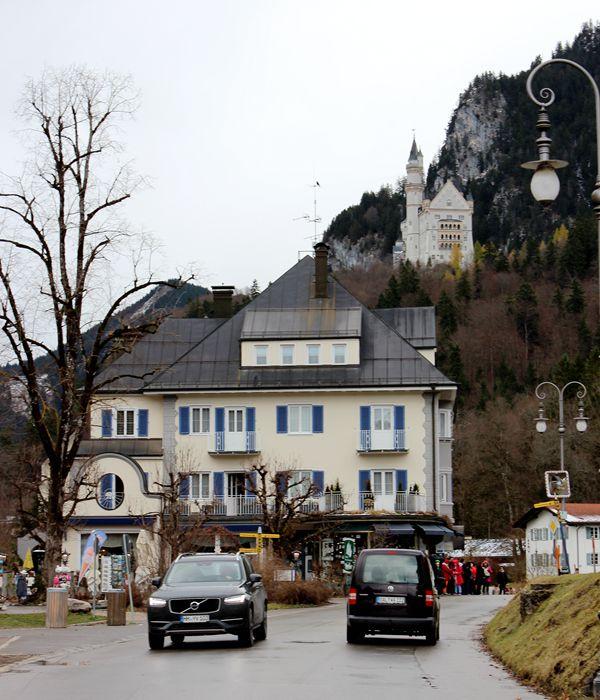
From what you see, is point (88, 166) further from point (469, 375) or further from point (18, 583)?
point (469, 375)

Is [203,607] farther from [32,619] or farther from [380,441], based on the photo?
[380,441]

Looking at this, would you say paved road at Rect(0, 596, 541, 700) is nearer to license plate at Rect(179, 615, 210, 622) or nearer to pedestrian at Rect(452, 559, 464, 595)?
license plate at Rect(179, 615, 210, 622)

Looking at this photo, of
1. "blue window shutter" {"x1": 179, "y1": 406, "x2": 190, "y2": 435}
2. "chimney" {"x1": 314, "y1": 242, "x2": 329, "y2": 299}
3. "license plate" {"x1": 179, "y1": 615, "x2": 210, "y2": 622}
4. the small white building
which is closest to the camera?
"license plate" {"x1": 179, "y1": 615, "x2": 210, "y2": 622}

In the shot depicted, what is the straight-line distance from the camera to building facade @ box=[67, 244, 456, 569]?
61.4 metres

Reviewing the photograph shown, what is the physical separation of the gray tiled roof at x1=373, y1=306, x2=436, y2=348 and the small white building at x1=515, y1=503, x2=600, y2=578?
1041 cm

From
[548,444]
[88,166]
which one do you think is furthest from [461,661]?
[548,444]

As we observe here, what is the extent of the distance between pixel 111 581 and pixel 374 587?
25365mm

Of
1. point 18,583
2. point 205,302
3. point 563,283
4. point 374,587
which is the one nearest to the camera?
point 374,587

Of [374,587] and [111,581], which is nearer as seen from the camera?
[374,587]

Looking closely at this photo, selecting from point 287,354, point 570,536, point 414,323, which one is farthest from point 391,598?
Answer: point 414,323

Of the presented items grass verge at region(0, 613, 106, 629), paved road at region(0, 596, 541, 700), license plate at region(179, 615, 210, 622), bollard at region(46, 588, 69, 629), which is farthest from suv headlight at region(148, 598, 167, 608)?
grass verge at region(0, 613, 106, 629)

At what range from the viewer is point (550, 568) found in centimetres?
5575

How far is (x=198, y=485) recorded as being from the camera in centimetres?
6350

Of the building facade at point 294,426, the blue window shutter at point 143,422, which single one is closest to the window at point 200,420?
the building facade at point 294,426
